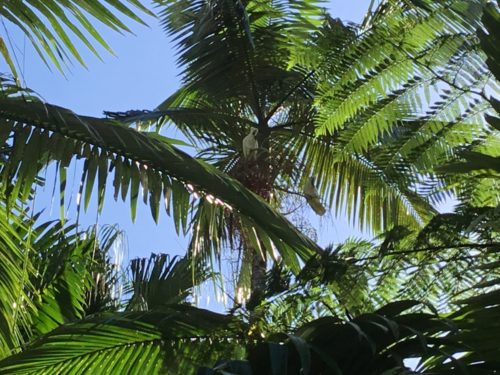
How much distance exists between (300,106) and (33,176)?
4343mm

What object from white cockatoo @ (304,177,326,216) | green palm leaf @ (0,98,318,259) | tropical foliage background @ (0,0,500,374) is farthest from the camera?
white cockatoo @ (304,177,326,216)

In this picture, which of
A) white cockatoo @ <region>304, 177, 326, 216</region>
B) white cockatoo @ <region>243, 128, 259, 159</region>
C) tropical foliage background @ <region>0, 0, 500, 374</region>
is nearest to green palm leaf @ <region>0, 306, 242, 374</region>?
tropical foliage background @ <region>0, 0, 500, 374</region>

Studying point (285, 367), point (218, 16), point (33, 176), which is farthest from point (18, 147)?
point (218, 16)

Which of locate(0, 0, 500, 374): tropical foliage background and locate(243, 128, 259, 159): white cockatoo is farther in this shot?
locate(243, 128, 259, 159): white cockatoo

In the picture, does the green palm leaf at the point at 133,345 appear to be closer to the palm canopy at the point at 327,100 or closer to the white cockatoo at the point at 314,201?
the palm canopy at the point at 327,100

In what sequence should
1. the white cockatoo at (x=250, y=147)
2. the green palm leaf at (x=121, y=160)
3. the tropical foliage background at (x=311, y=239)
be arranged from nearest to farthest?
the tropical foliage background at (x=311, y=239)
the green palm leaf at (x=121, y=160)
the white cockatoo at (x=250, y=147)

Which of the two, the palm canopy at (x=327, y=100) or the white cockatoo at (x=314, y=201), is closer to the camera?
the palm canopy at (x=327, y=100)

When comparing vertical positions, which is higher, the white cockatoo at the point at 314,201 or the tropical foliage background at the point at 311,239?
the white cockatoo at the point at 314,201

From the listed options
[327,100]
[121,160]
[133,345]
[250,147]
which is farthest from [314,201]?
[133,345]

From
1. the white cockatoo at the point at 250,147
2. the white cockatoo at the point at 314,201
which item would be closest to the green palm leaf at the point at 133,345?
the white cockatoo at the point at 314,201

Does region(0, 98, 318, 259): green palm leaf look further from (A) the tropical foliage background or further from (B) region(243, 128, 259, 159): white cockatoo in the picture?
(B) region(243, 128, 259, 159): white cockatoo

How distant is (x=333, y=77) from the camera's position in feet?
12.7

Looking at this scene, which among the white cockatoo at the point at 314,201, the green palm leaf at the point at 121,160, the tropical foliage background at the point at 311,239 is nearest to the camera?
the tropical foliage background at the point at 311,239

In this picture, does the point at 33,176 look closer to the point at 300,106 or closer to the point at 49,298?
the point at 49,298
